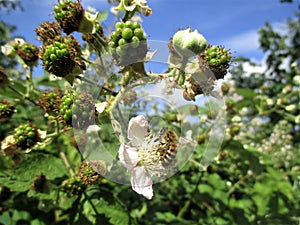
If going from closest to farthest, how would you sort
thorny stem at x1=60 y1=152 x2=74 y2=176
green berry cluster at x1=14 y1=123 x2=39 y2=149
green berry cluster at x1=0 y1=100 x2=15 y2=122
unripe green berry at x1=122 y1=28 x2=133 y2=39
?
unripe green berry at x1=122 y1=28 x2=133 y2=39 < green berry cluster at x1=14 y1=123 x2=39 y2=149 < green berry cluster at x1=0 y1=100 x2=15 y2=122 < thorny stem at x1=60 y1=152 x2=74 y2=176

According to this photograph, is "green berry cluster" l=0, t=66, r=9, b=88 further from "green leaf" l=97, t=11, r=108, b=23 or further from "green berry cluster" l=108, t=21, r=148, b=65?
"green berry cluster" l=108, t=21, r=148, b=65

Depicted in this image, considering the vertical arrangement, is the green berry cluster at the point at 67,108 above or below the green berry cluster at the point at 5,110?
below

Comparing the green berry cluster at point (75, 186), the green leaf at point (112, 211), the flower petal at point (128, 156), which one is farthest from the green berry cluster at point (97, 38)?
the green leaf at point (112, 211)

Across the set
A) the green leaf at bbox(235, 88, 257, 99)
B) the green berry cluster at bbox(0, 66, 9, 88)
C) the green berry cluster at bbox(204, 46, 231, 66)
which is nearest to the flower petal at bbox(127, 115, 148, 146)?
the green berry cluster at bbox(204, 46, 231, 66)

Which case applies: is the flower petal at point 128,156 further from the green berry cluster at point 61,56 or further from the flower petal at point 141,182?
the green berry cluster at point 61,56

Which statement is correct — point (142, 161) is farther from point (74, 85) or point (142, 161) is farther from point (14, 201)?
point (14, 201)

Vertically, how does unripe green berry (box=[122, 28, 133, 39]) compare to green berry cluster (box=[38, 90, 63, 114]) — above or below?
above

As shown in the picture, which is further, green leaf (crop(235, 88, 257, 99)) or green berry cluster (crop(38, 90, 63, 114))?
green leaf (crop(235, 88, 257, 99))

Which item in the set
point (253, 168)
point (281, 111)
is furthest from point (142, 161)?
point (281, 111)
